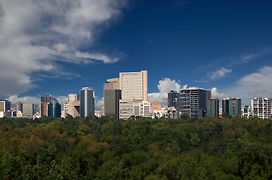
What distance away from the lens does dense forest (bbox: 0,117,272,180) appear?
4259cm

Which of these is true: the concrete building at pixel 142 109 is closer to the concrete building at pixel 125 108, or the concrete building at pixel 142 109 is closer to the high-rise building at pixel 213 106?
the concrete building at pixel 125 108

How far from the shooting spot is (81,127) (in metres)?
89.1

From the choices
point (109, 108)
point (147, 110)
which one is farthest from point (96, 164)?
point (109, 108)

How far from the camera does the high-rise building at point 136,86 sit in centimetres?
18100

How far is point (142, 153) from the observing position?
53.8m

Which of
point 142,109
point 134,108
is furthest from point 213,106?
point 134,108

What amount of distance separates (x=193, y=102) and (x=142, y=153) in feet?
365

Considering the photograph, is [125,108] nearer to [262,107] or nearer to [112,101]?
[112,101]

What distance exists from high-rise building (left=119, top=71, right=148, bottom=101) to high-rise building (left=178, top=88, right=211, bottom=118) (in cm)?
2084

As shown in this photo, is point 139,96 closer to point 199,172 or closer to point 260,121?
point 260,121

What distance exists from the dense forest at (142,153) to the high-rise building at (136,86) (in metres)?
87.1

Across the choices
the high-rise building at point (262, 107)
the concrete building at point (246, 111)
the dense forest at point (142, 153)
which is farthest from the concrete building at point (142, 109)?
the dense forest at point (142, 153)

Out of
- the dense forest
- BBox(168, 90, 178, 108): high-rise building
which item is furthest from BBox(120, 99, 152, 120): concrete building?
the dense forest

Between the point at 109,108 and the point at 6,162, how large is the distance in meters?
135
